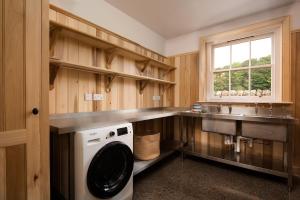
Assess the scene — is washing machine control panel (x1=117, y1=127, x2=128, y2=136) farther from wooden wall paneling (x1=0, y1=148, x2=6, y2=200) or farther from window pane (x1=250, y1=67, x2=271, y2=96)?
window pane (x1=250, y1=67, x2=271, y2=96)

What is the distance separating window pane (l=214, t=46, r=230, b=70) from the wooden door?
2.64 meters

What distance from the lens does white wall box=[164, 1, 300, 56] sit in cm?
212

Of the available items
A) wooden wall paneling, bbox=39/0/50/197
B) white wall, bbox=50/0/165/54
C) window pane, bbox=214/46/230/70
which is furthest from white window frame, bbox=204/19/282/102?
wooden wall paneling, bbox=39/0/50/197

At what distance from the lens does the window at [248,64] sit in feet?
7.18

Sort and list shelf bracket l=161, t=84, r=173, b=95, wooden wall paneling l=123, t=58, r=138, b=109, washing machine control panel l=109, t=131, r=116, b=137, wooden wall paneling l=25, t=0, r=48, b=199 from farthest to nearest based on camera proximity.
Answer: shelf bracket l=161, t=84, r=173, b=95 → wooden wall paneling l=123, t=58, r=138, b=109 → washing machine control panel l=109, t=131, r=116, b=137 → wooden wall paneling l=25, t=0, r=48, b=199

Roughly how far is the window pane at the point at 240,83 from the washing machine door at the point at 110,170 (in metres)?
2.04

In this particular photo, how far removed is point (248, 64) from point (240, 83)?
317 mm

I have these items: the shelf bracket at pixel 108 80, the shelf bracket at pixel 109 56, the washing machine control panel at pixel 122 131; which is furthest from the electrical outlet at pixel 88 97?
the washing machine control panel at pixel 122 131

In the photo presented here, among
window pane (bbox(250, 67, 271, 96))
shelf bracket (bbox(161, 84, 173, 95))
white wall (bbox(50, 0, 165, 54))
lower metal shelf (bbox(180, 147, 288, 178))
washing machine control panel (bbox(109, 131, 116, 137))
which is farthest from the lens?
shelf bracket (bbox(161, 84, 173, 95))

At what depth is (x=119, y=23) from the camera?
2.31m

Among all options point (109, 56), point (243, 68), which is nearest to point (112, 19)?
point (109, 56)

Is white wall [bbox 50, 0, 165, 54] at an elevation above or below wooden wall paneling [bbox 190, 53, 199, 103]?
above

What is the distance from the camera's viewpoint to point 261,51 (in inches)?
95.5

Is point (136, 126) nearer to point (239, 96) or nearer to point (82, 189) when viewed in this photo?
point (82, 189)
